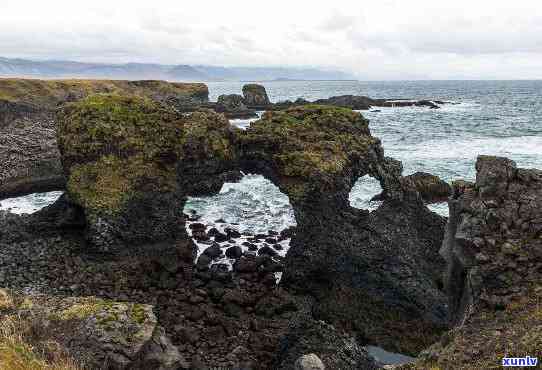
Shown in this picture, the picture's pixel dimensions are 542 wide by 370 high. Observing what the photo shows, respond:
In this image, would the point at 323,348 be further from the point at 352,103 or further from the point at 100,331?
the point at 352,103

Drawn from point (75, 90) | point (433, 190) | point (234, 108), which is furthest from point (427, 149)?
point (75, 90)

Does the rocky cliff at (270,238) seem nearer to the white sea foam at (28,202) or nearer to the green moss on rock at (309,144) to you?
the green moss on rock at (309,144)

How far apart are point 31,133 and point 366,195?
46.3 m

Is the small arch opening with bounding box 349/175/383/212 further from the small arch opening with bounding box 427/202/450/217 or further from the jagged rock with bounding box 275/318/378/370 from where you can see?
the jagged rock with bounding box 275/318/378/370

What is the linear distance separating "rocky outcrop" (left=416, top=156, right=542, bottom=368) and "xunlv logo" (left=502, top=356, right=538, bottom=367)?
0.20m

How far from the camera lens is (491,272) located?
16906mm

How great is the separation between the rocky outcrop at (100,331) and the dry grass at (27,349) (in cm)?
21

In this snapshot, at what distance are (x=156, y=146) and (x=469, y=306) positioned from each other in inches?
952

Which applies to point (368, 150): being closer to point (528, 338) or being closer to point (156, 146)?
point (156, 146)

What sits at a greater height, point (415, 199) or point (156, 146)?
point (156, 146)

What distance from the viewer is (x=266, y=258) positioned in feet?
100

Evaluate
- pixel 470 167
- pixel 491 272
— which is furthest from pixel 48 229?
pixel 470 167

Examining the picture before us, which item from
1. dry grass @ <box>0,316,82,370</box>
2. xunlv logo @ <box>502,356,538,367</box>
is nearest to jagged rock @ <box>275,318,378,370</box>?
xunlv logo @ <box>502,356,538,367</box>

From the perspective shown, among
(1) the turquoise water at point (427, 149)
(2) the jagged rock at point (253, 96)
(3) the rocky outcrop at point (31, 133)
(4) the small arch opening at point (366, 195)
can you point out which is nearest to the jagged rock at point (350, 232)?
(4) the small arch opening at point (366, 195)
